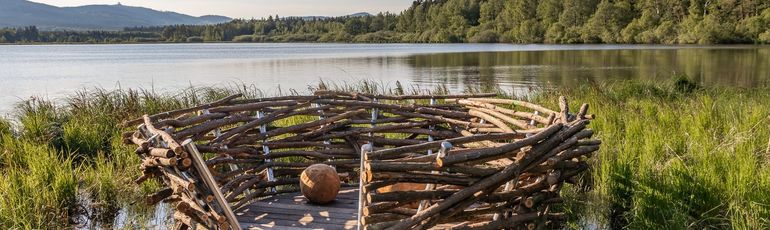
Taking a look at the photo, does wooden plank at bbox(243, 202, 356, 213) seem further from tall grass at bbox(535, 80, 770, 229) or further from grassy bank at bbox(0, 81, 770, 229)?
tall grass at bbox(535, 80, 770, 229)

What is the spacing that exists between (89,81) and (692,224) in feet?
75.2

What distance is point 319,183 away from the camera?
3.92 m

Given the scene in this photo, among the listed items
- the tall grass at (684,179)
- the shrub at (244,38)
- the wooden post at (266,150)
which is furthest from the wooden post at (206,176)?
the shrub at (244,38)

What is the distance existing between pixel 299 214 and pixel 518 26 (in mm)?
94822

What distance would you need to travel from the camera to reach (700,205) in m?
4.21

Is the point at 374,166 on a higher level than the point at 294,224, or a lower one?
higher

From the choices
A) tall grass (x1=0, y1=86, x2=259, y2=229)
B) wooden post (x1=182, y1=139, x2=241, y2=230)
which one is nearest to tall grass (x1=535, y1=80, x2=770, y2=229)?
wooden post (x1=182, y1=139, x2=241, y2=230)

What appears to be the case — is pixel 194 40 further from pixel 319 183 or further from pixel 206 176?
pixel 206 176

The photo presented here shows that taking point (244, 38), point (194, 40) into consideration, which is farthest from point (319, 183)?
point (244, 38)

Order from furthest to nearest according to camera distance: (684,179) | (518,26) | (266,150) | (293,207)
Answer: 1. (518,26)
2. (266,150)
3. (684,179)
4. (293,207)

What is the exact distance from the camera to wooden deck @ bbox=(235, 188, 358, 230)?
360 centimetres

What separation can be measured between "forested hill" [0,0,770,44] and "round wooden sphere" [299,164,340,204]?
60439 millimetres

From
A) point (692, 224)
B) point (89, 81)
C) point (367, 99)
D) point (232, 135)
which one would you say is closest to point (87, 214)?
point (232, 135)

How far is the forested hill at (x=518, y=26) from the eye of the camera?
6450 cm
